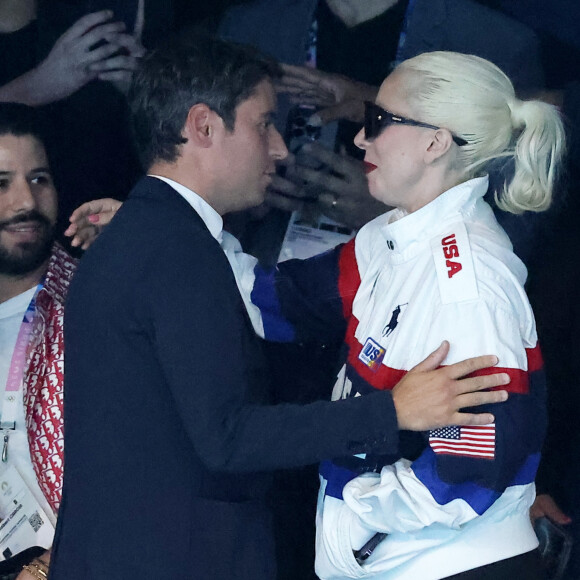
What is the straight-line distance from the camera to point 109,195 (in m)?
1.79

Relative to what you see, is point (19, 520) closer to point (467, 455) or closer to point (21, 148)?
point (21, 148)

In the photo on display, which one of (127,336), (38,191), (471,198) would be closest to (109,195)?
(38,191)

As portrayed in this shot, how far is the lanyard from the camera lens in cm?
161

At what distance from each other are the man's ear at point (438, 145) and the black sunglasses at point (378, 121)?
0.02 metres

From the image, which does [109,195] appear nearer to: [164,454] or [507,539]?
[164,454]

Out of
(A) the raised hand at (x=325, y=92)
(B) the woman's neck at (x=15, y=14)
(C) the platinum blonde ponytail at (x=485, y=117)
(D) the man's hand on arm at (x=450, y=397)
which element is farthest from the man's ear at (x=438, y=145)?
(B) the woman's neck at (x=15, y=14)

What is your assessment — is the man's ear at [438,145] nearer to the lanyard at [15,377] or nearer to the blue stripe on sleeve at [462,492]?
the blue stripe on sleeve at [462,492]

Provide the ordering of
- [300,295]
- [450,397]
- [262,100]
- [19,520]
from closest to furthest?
[450,397]
[262,100]
[300,295]
[19,520]

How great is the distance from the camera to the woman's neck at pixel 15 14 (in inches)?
68.3

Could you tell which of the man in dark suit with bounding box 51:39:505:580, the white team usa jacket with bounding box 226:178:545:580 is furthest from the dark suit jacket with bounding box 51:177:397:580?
the white team usa jacket with bounding box 226:178:545:580

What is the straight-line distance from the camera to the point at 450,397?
112cm

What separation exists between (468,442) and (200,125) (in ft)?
2.20

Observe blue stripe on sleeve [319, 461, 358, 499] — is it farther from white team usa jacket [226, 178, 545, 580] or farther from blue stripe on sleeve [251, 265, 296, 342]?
blue stripe on sleeve [251, 265, 296, 342]

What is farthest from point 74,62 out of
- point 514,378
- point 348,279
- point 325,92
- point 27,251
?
point 514,378
